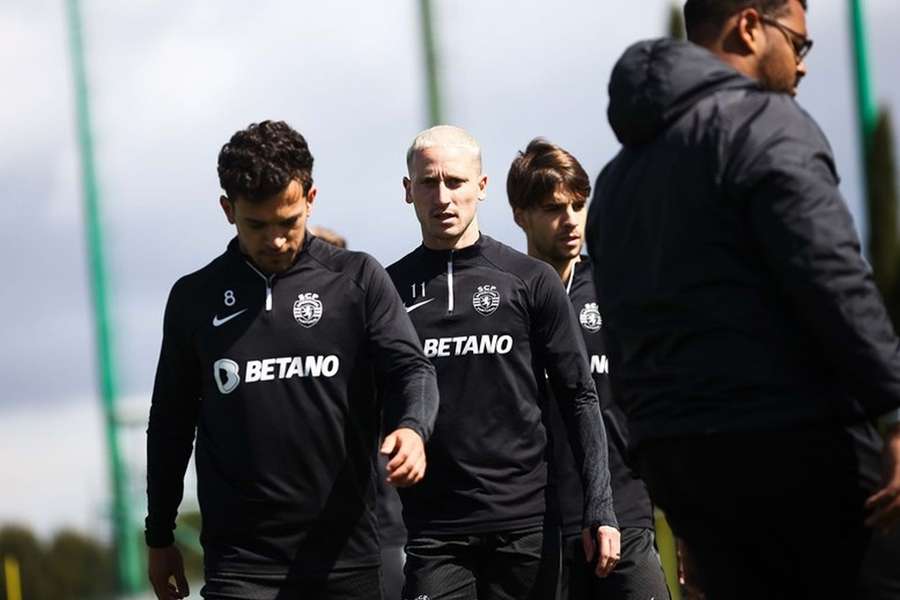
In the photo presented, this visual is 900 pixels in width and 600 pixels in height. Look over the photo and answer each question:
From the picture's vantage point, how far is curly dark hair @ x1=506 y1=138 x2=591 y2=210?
6840 millimetres

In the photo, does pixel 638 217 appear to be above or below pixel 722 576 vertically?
above

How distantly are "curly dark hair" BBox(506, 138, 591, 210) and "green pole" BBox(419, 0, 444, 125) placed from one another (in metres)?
6.09

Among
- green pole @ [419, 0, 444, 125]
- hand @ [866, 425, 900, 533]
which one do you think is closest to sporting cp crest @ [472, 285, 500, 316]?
hand @ [866, 425, 900, 533]

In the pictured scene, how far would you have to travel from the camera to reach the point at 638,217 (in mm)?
4211

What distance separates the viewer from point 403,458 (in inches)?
191

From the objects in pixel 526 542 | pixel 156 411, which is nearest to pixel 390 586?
pixel 526 542

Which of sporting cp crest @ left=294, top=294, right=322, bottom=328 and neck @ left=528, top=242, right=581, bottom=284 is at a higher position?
sporting cp crest @ left=294, top=294, right=322, bottom=328

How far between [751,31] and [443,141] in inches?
89.9

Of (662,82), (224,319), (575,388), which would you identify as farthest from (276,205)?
(662,82)

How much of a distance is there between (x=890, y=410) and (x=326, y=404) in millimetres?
1878

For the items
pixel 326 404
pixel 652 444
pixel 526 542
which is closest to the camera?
pixel 652 444

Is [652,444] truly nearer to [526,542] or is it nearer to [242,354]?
[242,354]

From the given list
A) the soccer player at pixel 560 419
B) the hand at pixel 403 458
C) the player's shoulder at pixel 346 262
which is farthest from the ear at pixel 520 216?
the hand at pixel 403 458

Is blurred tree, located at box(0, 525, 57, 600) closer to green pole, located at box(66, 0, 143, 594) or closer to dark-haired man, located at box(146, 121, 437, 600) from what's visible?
green pole, located at box(66, 0, 143, 594)
